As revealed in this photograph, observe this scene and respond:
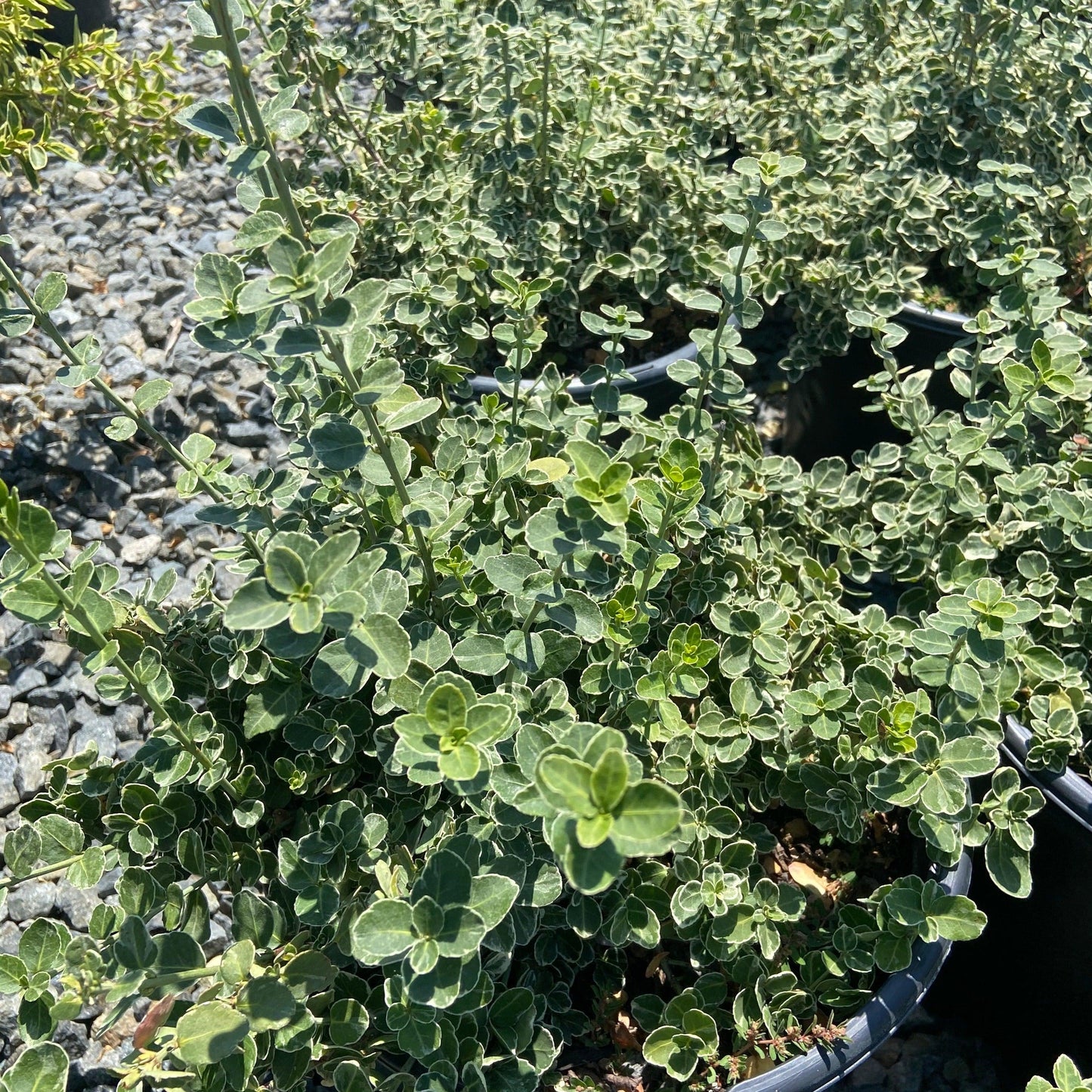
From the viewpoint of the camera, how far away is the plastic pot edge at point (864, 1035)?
1.53 m

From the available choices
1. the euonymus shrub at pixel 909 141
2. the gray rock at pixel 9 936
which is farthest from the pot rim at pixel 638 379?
the gray rock at pixel 9 936

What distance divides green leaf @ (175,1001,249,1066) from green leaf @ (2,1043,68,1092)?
0.50 ft

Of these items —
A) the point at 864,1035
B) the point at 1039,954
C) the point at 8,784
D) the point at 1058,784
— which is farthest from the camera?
the point at 8,784

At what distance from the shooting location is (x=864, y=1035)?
1.57m

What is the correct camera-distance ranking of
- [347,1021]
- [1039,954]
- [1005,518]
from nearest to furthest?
[347,1021], [1039,954], [1005,518]

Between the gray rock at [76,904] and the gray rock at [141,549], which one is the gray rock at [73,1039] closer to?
the gray rock at [76,904]

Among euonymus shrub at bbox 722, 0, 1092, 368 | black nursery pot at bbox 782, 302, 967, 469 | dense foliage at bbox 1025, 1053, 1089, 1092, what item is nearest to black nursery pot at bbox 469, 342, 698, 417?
euonymus shrub at bbox 722, 0, 1092, 368

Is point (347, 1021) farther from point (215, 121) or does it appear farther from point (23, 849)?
point (215, 121)

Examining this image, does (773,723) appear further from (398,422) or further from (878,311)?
(878,311)

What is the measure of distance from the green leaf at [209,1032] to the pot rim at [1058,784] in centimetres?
142

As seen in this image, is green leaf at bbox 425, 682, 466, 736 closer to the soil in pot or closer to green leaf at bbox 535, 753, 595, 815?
green leaf at bbox 535, 753, 595, 815

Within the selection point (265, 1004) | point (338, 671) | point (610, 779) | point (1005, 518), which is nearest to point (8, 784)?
point (265, 1004)

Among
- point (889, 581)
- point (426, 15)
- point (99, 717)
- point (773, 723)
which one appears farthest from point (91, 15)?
point (773, 723)

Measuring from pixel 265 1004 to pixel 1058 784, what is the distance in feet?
4.79
